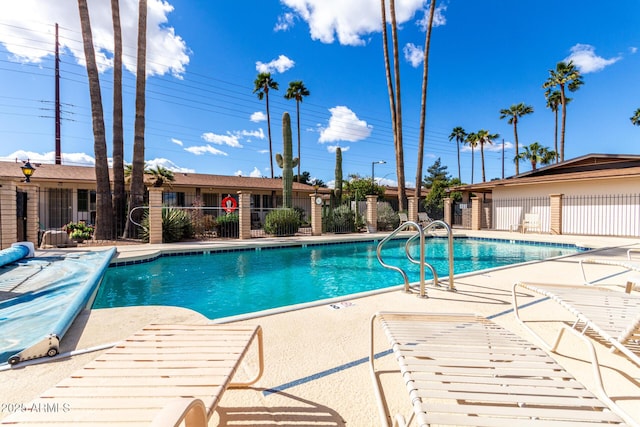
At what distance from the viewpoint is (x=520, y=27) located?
19375 mm

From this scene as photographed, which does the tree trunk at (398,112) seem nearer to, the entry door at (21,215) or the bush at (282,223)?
the bush at (282,223)

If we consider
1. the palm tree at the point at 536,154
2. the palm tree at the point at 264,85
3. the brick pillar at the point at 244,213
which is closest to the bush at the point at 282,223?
the brick pillar at the point at 244,213

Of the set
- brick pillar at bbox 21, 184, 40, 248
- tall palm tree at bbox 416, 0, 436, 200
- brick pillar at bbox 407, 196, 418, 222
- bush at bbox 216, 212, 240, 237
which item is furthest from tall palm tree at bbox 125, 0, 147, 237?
tall palm tree at bbox 416, 0, 436, 200

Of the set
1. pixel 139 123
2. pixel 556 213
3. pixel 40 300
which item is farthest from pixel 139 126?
pixel 556 213

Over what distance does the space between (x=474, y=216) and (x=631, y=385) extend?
19.3 m

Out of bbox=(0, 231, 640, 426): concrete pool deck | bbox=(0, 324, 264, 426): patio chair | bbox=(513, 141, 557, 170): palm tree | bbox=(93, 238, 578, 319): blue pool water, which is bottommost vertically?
bbox=(93, 238, 578, 319): blue pool water

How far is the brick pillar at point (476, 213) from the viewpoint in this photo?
1947 centimetres

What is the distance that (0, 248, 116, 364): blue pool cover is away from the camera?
2781 mm

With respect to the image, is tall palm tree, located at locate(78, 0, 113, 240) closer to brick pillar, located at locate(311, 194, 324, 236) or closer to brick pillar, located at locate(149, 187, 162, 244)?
brick pillar, located at locate(149, 187, 162, 244)

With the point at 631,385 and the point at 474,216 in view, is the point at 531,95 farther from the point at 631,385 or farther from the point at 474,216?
the point at 631,385

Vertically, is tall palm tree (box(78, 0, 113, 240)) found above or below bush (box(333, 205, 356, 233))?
above

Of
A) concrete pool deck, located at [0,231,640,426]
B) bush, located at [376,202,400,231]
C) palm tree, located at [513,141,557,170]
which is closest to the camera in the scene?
concrete pool deck, located at [0,231,640,426]

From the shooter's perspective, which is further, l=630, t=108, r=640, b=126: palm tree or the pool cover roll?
l=630, t=108, r=640, b=126: palm tree

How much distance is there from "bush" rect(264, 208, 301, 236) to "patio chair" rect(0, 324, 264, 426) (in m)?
13.1
